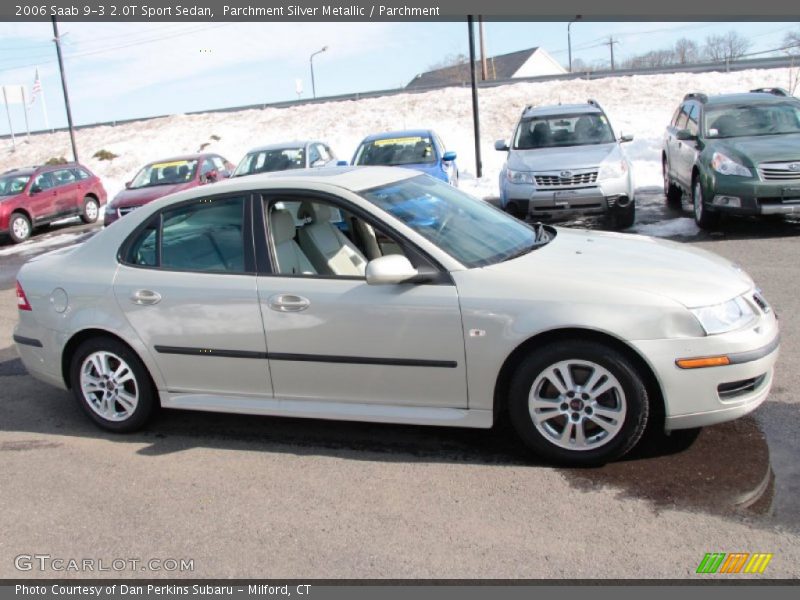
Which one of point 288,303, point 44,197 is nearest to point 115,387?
point 288,303

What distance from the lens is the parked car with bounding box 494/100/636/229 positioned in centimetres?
1060

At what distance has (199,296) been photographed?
177 inches

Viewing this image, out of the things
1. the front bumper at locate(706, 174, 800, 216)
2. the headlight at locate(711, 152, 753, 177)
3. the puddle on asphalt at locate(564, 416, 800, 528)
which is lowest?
the puddle on asphalt at locate(564, 416, 800, 528)

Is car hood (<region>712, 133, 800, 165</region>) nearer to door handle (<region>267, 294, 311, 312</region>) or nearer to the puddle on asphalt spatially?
the puddle on asphalt

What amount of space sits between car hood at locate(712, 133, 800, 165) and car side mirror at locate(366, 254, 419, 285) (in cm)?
734

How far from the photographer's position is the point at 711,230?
10594 mm

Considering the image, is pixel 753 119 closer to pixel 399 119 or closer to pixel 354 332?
pixel 354 332

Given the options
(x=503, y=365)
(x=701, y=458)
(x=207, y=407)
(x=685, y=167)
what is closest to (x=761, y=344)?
(x=701, y=458)

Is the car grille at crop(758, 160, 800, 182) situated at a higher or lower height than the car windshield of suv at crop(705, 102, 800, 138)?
lower

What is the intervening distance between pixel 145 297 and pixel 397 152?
9195 millimetres

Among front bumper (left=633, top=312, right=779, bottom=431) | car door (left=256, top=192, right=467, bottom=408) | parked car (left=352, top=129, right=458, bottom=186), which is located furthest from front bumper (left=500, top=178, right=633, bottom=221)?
front bumper (left=633, top=312, right=779, bottom=431)

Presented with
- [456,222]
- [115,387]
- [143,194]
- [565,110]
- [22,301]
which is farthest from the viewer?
[143,194]

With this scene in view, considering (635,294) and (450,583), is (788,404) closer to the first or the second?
(635,294)

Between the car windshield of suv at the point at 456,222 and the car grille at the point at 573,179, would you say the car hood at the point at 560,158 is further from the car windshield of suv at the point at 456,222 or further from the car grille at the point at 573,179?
the car windshield of suv at the point at 456,222
